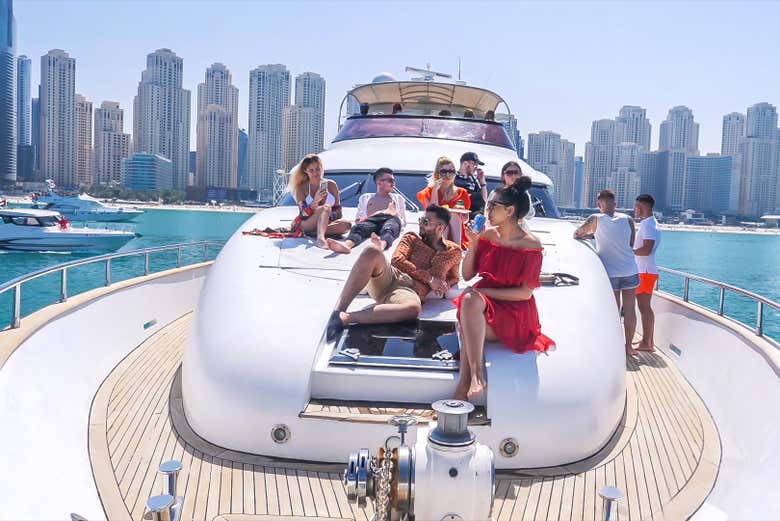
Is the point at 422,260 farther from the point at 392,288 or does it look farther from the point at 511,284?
the point at 511,284

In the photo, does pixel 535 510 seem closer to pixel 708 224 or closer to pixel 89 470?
pixel 89 470

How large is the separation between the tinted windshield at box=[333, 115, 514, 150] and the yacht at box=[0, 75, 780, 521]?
3.51 metres

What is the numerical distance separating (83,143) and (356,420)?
169 meters

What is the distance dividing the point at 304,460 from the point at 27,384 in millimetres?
1837

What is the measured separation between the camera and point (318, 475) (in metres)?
3.60

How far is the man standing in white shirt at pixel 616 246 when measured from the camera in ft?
20.0

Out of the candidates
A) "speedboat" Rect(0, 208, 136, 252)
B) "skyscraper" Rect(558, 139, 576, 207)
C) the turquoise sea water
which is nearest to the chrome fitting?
the turquoise sea water

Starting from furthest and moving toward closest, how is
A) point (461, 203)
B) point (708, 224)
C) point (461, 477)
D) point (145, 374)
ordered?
point (708, 224), point (461, 203), point (145, 374), point (461, 477)

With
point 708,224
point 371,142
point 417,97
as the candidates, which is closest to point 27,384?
point 371,142

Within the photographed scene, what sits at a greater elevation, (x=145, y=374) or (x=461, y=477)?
(x=461, y=477)

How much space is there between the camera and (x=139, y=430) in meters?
4.14

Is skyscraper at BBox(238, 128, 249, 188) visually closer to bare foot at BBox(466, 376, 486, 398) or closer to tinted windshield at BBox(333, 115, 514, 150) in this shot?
tinted windshield at BBox(333, 115, 514, 150)

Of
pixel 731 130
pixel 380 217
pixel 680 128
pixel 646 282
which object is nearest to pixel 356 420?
pixel 380 217

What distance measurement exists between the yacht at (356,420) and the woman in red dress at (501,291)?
0.37 ft
